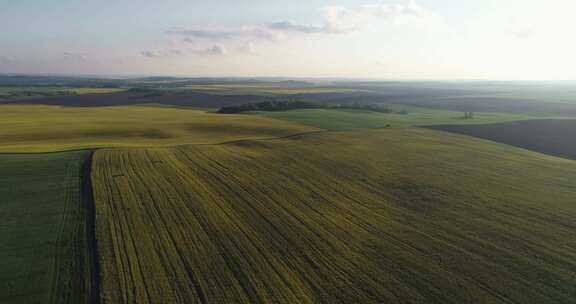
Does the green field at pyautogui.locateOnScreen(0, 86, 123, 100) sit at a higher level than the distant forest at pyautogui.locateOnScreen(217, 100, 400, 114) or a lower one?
higher

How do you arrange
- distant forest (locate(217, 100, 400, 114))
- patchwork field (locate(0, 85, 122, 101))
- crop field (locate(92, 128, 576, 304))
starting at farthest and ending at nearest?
patchwork field (locate(0, 85, 122, 101)) → distant forest (locate(217, 100, 400, 114)) → crop field (locate(92, 128, 576, 304))

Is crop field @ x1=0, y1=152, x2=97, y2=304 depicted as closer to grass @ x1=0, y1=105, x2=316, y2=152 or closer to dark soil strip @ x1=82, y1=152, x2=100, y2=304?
dark soil strip @ x1=82, y1=152, x2=100, y2=304

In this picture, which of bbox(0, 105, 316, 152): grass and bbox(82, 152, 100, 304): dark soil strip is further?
bbox(0, 105, 316, 152): grass

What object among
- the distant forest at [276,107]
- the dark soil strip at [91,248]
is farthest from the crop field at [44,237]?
the distant forest at [276,107]

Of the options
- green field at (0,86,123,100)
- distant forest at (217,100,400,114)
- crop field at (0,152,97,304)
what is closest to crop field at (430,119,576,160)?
distant forest at (217,100,400,114)

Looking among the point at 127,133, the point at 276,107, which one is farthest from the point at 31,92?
the point at 127,133

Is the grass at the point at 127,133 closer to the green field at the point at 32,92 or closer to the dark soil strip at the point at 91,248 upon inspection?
the dark soil strip at the point at 91,248

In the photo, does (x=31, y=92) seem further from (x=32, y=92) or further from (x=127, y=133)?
(x=127, y=133)
